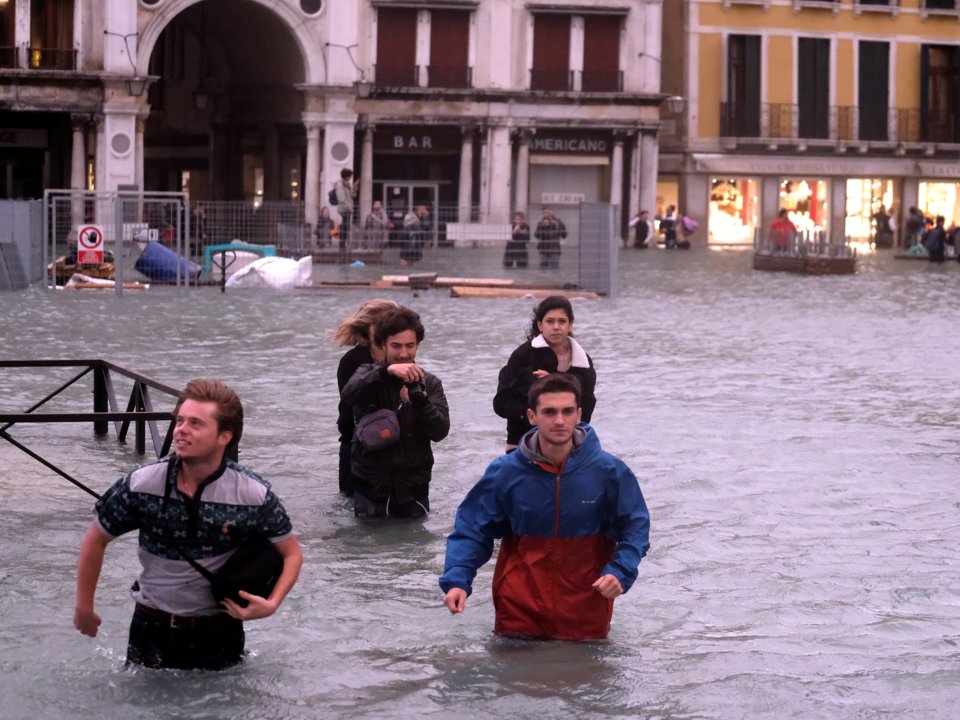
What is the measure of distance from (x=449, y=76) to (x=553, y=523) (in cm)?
4744

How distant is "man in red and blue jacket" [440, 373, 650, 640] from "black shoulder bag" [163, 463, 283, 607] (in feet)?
2.26

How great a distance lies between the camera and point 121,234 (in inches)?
1094

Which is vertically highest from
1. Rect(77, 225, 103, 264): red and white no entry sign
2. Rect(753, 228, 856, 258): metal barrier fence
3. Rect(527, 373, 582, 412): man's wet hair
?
Rect(753, 228, 856, 258): metal barrier fence

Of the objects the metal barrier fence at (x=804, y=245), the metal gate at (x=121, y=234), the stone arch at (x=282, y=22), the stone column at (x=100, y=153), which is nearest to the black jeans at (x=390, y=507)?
the metal gate at (x=121, y=234)

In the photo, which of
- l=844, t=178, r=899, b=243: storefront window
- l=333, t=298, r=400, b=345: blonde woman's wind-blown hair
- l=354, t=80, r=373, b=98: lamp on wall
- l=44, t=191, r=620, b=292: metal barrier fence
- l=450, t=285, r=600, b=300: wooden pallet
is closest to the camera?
l=333, t=298, r=400, b=345: blonde woman's wind-blown hair

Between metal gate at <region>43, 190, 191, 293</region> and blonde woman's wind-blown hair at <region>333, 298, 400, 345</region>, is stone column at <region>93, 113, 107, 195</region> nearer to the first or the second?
metal gate at <region>43, 190, 191, 293</region>

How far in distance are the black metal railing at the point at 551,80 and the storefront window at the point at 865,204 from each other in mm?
12892

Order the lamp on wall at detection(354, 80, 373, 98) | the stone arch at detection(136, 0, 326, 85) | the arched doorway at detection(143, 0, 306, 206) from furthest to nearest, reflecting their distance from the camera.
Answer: the arched doorway at detection(143, 0, 306, 206) < the lamp on wall at detection(354, 80, 373, 98) < the stone arch at detection(136, 0, 326, 85)

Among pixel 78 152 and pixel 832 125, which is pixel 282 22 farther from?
pixel 832 125

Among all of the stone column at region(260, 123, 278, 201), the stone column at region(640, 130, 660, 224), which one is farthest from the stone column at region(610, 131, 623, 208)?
the stone column at region(260, 123, 278, 201)

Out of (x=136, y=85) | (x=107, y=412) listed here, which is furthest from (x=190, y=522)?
(x=136, y=85)

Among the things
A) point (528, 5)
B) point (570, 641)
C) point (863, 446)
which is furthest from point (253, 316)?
point (528, 5)

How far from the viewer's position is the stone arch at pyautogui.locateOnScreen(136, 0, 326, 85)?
159 feet

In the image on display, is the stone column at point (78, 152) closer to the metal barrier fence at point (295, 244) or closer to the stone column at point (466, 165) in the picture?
the stone column at point (466, 165)
